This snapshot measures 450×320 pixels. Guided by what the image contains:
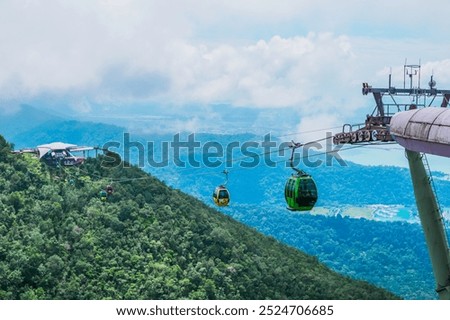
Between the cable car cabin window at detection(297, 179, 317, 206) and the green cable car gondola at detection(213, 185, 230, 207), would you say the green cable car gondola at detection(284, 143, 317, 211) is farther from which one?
the green cable car gondola at detection(213, 185, 230, 207)

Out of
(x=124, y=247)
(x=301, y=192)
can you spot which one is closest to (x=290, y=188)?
(x=301, y=192)

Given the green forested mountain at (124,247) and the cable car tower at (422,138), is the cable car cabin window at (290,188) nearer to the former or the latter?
the cable car tower at (422,138)

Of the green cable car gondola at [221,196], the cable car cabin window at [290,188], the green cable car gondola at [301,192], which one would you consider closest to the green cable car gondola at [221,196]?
the green cable car gondola at [221,196]

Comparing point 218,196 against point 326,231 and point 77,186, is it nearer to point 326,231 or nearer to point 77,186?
point 77,186

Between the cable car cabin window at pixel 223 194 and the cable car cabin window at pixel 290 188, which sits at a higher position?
the cable car cabin window at pixel 223 194

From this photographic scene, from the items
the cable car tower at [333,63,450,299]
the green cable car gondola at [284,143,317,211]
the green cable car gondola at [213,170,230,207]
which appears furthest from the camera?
the green cable car gondola at [213,170,230,207]

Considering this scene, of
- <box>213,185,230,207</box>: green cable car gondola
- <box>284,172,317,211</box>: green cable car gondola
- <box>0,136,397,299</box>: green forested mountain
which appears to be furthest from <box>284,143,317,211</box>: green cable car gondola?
<box>0,136,397,299</box>: green forested mountain
